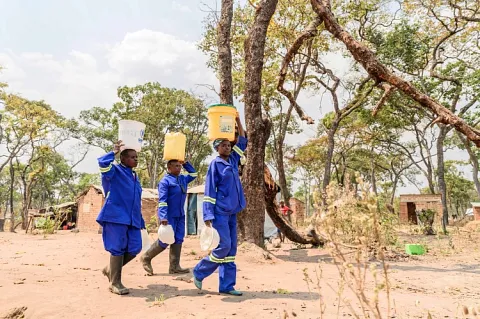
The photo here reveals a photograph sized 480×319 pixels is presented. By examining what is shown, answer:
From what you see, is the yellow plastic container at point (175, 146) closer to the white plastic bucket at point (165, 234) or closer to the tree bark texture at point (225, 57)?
the white plastic bucket at point (165, 234)

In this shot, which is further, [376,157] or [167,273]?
[376,157]

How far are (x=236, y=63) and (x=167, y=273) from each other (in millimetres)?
12733

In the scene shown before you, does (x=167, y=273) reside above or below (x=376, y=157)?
below

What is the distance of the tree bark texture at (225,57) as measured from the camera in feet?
24.3

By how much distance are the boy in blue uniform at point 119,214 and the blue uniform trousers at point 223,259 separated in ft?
2.58

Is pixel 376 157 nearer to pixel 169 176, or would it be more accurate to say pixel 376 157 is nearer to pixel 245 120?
pixel 245 120

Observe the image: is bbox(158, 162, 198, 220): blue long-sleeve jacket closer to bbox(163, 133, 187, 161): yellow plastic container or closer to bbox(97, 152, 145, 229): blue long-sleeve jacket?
bbox(163, 133, 187, 161): yellow plastic container

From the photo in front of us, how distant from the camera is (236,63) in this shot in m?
16.4

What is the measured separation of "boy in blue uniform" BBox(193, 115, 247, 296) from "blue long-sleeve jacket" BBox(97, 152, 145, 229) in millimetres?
831

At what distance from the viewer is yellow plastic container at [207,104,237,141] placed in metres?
3.98

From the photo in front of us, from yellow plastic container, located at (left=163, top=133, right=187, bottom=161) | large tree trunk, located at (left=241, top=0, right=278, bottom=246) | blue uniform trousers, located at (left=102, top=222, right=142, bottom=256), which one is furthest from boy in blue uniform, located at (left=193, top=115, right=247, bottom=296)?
large tree trunk, located at (left=241, top=0, right=278, bottom=246)

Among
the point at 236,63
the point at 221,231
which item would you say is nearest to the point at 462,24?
the point at 236,63

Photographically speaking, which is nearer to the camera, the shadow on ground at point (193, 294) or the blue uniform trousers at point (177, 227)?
the shadow on ground at point (193, 294)

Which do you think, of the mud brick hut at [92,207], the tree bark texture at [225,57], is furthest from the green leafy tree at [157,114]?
the tree bark texture at [225,57]
